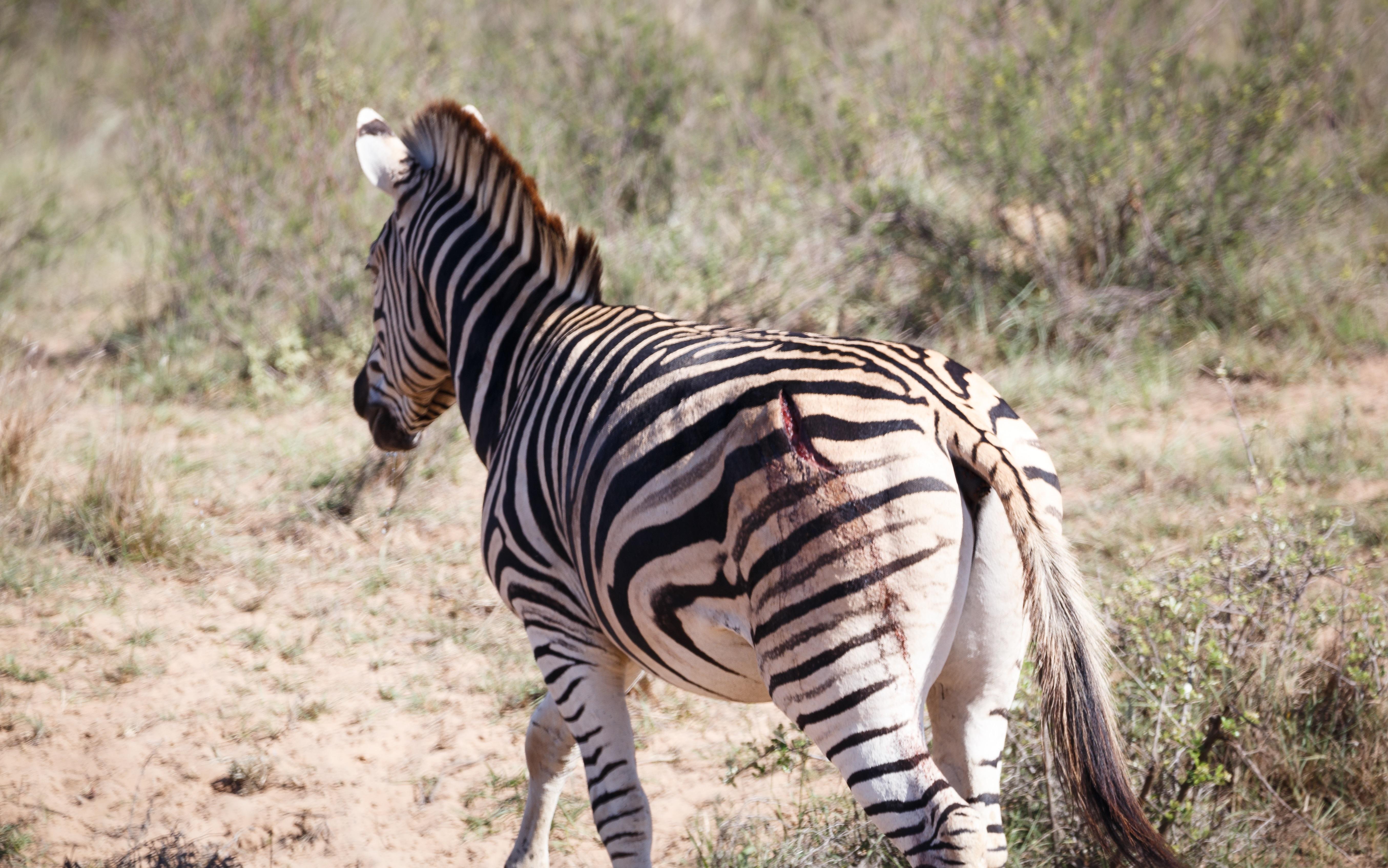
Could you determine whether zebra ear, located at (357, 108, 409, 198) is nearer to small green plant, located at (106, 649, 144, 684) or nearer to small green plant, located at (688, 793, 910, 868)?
small green plant, located at (106, 649, 144, 684)

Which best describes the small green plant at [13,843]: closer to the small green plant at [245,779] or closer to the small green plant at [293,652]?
the small green plant at [245,779]

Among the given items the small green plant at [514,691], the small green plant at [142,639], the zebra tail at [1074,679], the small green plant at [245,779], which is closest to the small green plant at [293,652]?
the small green plant at [142,639]

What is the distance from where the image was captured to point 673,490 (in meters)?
2.19

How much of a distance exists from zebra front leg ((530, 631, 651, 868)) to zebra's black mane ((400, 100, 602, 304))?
1.07 m

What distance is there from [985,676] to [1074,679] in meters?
0.17

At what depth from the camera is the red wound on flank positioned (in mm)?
2025

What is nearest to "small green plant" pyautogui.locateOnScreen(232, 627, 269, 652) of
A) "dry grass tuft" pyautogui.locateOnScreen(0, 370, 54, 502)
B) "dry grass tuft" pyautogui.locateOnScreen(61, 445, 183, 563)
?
"dry grass tuft" pyautogui.locateOnScreen(61, 445, 183, 563)

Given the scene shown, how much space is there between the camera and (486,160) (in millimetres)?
3254

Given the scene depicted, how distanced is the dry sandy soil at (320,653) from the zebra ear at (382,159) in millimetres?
1948

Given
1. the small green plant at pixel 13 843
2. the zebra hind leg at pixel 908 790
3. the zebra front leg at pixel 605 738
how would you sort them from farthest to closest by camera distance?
the small green plant at pixel 13 843 < the zebra front leg at pixel 605 738 < the zebra hind leg at pixel 908 790

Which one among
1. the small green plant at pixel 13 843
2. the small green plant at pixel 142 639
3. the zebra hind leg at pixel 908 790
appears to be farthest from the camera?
the small green plant at pixel 142 639

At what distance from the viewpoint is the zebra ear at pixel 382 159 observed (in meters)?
3.50

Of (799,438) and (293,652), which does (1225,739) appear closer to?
(799,438)

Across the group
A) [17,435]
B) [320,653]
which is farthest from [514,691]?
[17,435]
